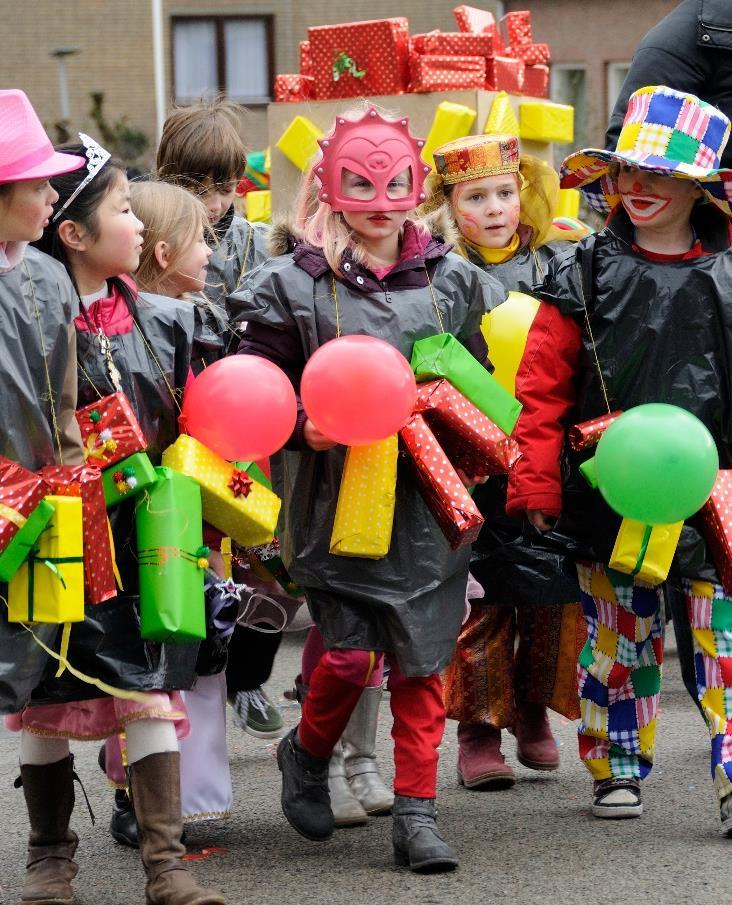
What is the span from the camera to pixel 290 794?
449cm

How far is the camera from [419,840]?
13.8 feet

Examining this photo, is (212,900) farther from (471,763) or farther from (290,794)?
(471,763)

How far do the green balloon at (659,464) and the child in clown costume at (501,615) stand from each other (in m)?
0.89

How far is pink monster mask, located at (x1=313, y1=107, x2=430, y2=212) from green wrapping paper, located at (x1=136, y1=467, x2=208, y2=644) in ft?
3.19

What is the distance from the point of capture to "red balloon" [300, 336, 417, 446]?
396 cm

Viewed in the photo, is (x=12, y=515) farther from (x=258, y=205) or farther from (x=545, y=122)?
(x=258, y=205)

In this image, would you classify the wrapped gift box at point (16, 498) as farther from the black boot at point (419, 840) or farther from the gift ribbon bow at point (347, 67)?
the gift ribbon bow at point (347, 67)

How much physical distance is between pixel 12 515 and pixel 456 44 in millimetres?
4864

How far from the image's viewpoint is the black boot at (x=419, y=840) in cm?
418

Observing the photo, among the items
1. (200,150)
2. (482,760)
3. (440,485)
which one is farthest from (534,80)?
(440,485)

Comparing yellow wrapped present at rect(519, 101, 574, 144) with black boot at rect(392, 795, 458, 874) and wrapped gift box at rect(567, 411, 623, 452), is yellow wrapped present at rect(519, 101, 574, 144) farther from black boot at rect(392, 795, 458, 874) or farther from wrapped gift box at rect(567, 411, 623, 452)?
black boot at rect(392, 795, 458, 874)

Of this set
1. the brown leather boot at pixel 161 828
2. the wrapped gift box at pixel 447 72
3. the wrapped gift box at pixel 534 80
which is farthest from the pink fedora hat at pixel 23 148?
the wrapped gift box at pixel 534 80

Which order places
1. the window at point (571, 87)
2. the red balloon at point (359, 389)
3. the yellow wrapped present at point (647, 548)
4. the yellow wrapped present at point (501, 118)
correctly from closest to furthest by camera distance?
the red balloon at point (359, 389) → the yellow wrapped present at point (647, 548) → the yellow wrapped present at point (501, 118) → the window at point (571, 87)

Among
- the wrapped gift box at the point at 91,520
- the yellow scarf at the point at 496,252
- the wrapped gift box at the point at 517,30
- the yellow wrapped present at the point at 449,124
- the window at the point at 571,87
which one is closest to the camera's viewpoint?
the wrapped gift box at the point at 91,520
